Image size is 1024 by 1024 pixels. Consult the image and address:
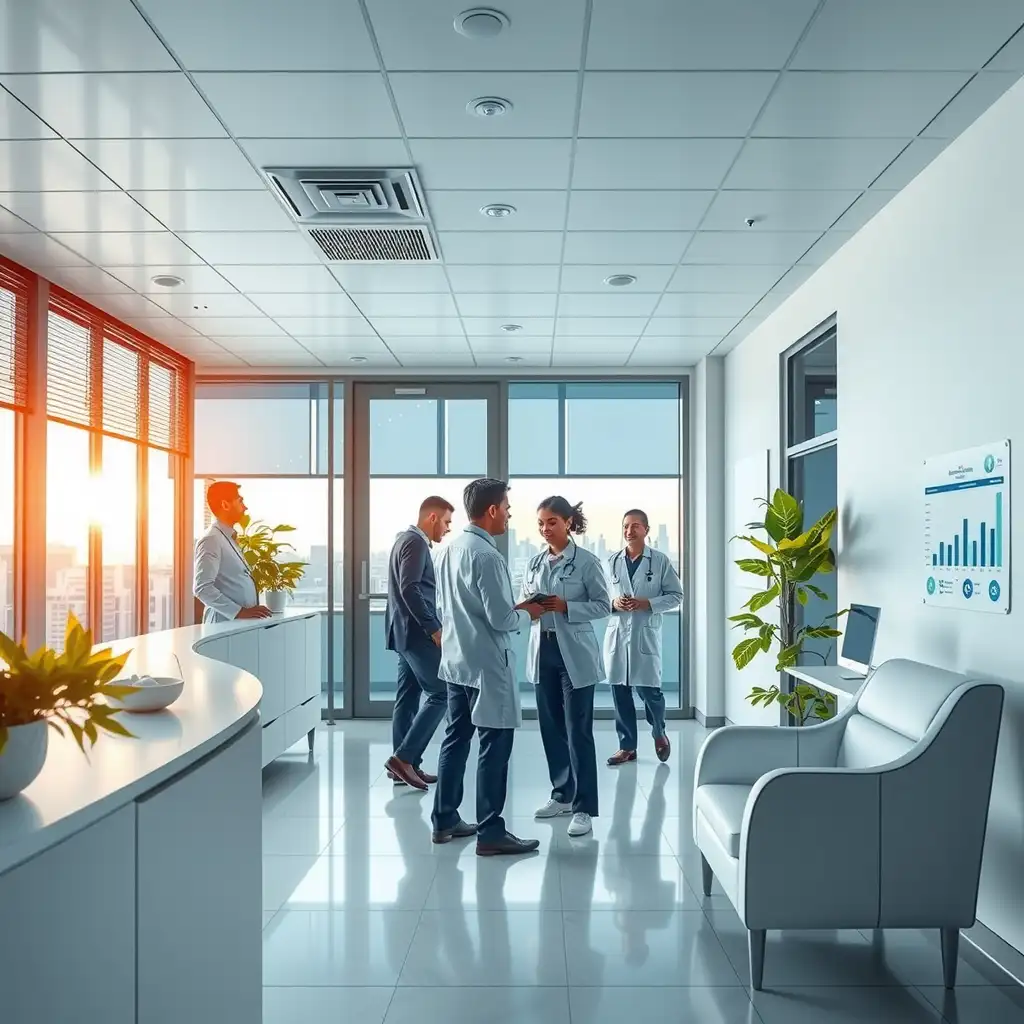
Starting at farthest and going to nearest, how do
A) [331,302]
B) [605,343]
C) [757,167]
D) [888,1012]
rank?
[605,343] < [331,302] < [757,167] < [888,1012]

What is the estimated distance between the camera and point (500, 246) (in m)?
5.02

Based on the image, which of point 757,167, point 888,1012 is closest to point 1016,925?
point 888,1012

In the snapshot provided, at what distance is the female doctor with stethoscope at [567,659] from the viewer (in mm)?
4812

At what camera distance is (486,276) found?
558cm

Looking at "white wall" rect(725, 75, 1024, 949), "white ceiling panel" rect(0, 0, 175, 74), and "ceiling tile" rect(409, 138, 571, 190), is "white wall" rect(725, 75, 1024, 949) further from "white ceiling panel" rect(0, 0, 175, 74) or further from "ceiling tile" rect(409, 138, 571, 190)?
"white ceiling panel" rect(0, 0, 175, 74)

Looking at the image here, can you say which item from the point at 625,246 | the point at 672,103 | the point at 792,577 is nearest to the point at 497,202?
the point at 625,246

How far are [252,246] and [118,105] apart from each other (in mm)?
1552

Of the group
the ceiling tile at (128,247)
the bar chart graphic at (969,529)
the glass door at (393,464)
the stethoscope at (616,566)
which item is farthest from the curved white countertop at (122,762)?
the glass door at (393,464)

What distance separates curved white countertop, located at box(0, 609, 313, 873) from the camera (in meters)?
1.41

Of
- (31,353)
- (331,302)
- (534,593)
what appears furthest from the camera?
(331,302)

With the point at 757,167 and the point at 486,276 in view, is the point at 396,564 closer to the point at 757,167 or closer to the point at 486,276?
the point at 486,276

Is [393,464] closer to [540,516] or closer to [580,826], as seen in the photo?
[540,516]

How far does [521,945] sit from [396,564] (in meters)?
2.56

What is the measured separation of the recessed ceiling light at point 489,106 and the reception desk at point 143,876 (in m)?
2.10
